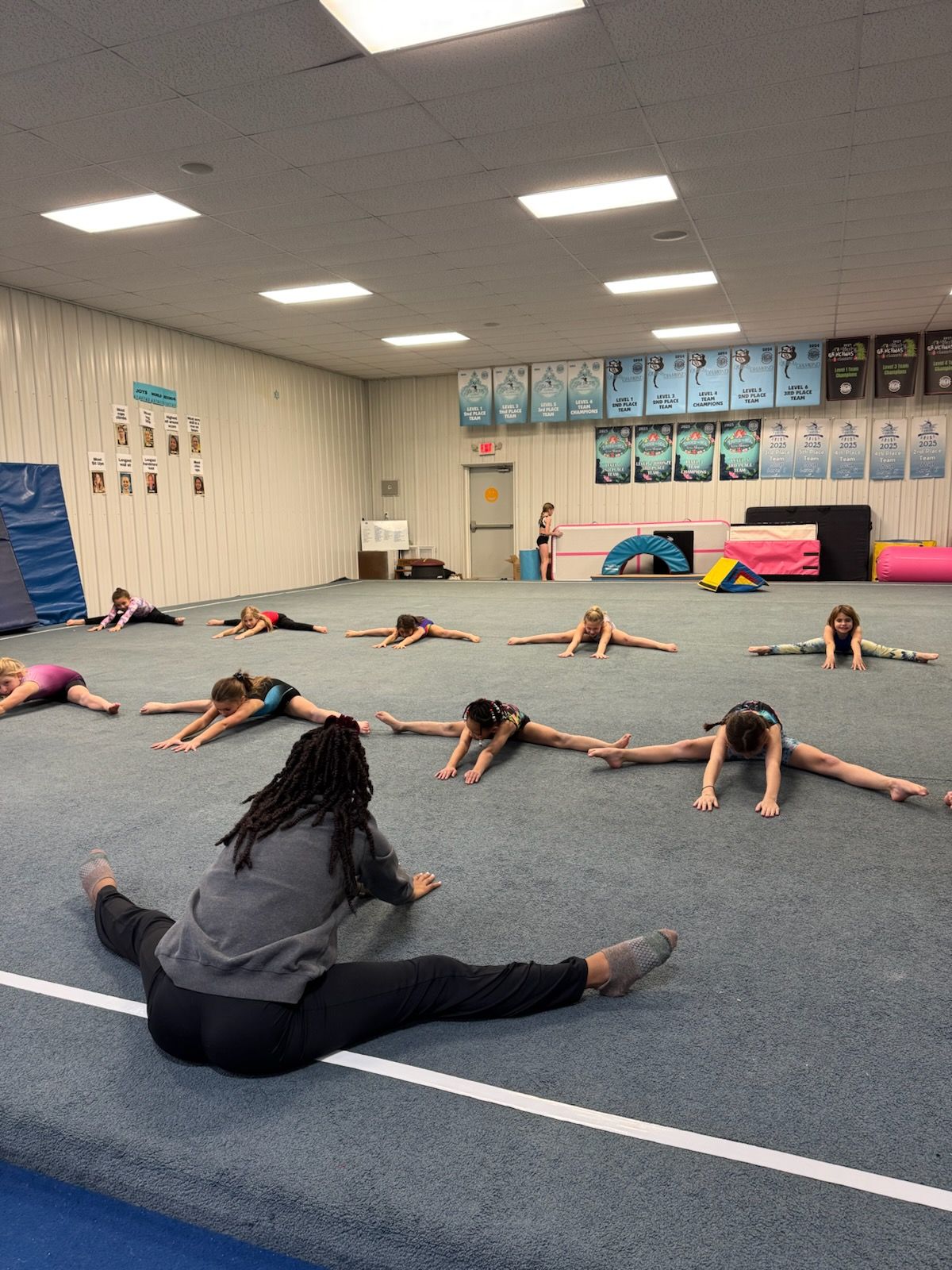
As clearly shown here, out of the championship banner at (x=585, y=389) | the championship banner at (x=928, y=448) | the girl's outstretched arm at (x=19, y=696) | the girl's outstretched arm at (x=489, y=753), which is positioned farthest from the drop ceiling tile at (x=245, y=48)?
the championship banner at (x=928, y=448)

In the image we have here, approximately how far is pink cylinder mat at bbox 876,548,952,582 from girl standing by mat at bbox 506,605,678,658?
659 centimetres

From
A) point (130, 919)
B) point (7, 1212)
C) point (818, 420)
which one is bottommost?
point (7, 1212)

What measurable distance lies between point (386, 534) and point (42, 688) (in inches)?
415

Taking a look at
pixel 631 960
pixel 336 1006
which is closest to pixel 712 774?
pixel 631 960

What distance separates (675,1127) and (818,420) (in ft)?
45.0

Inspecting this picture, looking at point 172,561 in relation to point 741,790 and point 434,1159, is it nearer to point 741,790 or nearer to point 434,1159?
point 741,790

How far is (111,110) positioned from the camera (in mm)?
5227

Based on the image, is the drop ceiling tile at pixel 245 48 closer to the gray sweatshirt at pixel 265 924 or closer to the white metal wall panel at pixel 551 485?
the gray sweatshirt at pixel 265 924

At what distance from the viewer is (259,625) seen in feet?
29.4

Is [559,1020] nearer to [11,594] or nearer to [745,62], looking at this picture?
[745,62]

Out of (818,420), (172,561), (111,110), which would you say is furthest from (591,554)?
(111,110)

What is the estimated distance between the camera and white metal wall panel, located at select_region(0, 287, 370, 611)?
9633 millimetres

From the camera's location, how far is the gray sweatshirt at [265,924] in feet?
6.69

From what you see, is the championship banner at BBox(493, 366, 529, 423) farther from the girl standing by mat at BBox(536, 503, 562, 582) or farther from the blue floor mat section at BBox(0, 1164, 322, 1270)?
the blue floor mat section at BBox(0, 1164, 322, 1270)
